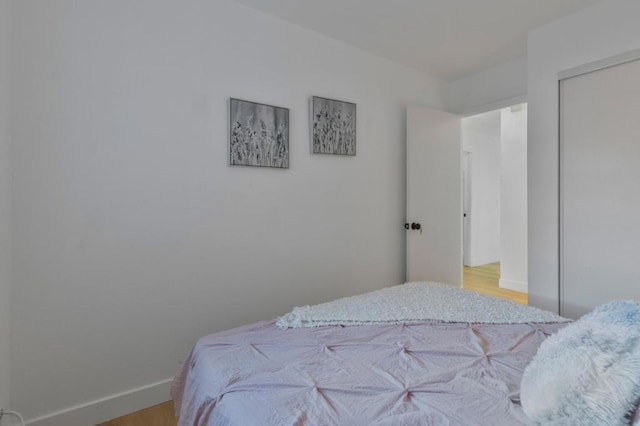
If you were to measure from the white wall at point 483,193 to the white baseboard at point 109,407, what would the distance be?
18.0 feet

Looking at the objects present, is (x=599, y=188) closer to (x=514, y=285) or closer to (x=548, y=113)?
(x=548, y=113)

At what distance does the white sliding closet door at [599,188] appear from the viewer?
85.3 inches

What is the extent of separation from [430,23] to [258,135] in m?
1.51

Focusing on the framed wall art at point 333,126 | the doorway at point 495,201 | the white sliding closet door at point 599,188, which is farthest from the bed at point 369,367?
the doorway at point 495,201

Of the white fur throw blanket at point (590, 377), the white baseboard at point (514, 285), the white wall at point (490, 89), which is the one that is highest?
the white wall at point (490, 89)

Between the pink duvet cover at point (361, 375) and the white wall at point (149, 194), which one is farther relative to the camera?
the white wall at point (149, 194)

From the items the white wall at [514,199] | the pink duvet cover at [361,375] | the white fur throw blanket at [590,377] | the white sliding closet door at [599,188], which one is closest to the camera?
the white fur throw blanket at [590,377]

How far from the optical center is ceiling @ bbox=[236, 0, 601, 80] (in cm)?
227

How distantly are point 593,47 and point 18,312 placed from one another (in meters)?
3.74

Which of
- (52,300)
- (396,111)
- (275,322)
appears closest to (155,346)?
(52,300)

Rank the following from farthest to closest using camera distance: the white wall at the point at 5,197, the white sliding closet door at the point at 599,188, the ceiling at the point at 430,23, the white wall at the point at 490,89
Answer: the white wall at the point at 490,89, the ceiling at the point at 430,23, the white sliding closet door at the point at 599,188, the white wall at the point at 5,197

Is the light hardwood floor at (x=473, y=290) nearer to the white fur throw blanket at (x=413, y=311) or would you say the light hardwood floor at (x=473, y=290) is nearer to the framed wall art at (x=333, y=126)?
the white fur throw blanket at (x=413, y=311)

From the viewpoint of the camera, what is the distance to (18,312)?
1.64 m

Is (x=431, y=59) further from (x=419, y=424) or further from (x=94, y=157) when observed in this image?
(x=419, y=424)
